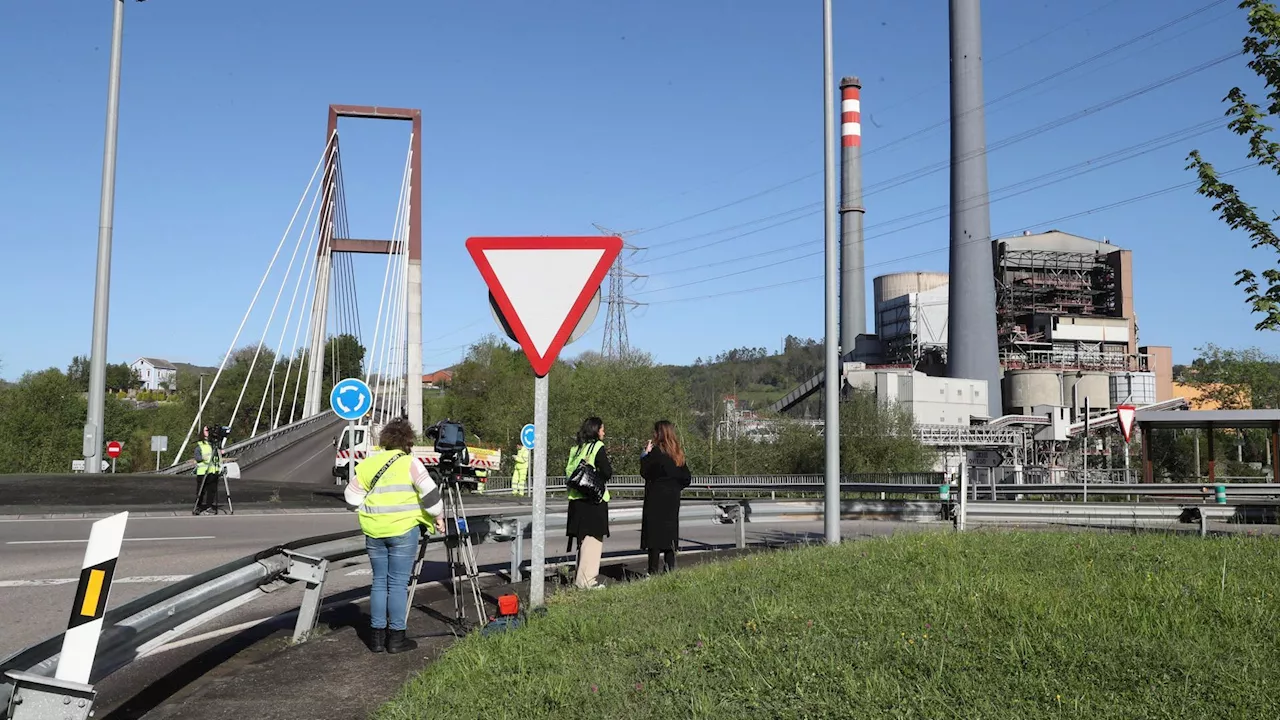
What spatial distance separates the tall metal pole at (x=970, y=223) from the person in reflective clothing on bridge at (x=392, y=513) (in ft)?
220

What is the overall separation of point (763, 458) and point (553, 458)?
11.8m

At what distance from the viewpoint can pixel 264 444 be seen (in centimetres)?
4750

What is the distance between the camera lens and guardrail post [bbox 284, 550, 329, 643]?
7.46 meters

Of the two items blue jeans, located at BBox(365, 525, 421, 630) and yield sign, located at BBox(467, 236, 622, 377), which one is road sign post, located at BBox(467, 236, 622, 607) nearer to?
yield sign, located at BBox(467, 236, 622, 377)

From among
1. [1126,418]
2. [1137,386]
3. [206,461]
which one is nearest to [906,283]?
[1137,386]

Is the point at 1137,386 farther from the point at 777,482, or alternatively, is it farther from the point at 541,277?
the point at 541,277

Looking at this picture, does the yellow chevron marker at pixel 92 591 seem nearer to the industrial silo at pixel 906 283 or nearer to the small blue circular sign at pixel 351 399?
the small blue circular sign at pixel 351 399

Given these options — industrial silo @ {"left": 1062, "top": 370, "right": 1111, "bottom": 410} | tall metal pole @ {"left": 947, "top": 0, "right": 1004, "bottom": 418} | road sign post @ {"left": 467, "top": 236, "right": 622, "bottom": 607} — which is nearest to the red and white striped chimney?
tall metal pole @ {"left": 947, "top": 0, "right": 1004, "bottom": 418}

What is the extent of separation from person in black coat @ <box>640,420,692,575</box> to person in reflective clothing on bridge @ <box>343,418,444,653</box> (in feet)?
11.1

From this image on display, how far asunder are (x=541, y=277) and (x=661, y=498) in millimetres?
4340

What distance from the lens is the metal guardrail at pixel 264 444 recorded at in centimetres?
3761

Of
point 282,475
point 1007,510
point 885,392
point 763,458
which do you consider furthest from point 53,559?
point 885,392

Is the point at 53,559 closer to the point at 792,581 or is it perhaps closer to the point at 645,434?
the point at 792,581

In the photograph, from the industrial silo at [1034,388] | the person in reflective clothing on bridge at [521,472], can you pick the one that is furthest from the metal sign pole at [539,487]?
the industrial silo at [1034,388]
